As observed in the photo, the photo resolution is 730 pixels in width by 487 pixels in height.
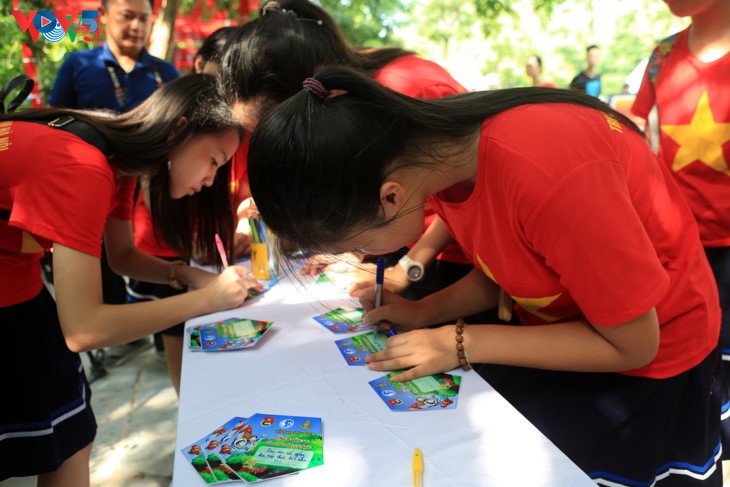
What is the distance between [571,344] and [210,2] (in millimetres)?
4962

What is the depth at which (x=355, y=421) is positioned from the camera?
37.0 inches

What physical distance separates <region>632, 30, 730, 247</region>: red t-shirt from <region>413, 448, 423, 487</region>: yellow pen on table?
4.26 feet

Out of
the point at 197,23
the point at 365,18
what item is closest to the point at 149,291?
the point at 197,23

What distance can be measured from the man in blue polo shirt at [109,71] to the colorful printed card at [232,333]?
1827 millimetres

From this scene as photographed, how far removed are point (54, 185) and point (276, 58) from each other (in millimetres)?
647

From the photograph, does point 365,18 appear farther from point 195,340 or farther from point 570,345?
point 570,345

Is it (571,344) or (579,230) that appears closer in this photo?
(579,230)

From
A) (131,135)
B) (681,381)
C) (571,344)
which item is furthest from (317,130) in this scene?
(681,381)

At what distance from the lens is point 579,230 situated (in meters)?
0.80

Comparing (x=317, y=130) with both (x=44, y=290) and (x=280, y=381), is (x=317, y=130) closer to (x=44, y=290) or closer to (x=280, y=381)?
(x=280, y=381)

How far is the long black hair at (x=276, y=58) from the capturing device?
4.80 ft

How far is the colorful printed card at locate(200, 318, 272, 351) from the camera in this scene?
1218mm

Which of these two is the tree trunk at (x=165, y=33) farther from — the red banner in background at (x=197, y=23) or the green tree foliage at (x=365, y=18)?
the green tree foliage at (x=365, y=18)
